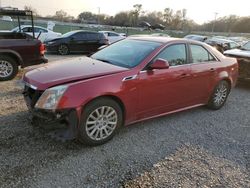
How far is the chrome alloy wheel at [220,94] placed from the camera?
565 cm

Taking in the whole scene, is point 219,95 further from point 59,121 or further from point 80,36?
point 80,36

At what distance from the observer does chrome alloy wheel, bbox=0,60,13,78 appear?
7189 millimetres

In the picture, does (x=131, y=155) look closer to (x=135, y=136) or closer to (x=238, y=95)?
(x=135, y=136)

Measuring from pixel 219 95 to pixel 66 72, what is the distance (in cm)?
350

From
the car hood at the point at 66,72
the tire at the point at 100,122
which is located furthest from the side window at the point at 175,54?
the tire at the point at 100,122

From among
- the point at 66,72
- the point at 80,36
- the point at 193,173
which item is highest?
the point at 66,72

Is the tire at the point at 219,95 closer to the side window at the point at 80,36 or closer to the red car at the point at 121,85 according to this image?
the red car at the point at 121,85

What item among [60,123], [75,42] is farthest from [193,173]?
[75,42]

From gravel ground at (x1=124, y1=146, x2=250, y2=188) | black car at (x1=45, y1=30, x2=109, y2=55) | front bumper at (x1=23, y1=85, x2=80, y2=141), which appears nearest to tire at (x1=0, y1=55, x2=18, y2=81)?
front bumper at (x1=23, y1=85, x2=80, y2=141)

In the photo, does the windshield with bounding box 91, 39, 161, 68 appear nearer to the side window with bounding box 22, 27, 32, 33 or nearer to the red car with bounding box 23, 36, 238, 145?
the red car with bounding box 23, 36, 238, 145

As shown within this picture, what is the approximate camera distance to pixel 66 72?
388 centimetres

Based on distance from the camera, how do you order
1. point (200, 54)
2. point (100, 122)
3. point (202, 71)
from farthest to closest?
point (200, 54) < point (202, 71) < point (100, 122)

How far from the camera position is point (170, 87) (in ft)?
14.9

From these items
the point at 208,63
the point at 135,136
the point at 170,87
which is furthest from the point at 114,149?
the point at 208,63
